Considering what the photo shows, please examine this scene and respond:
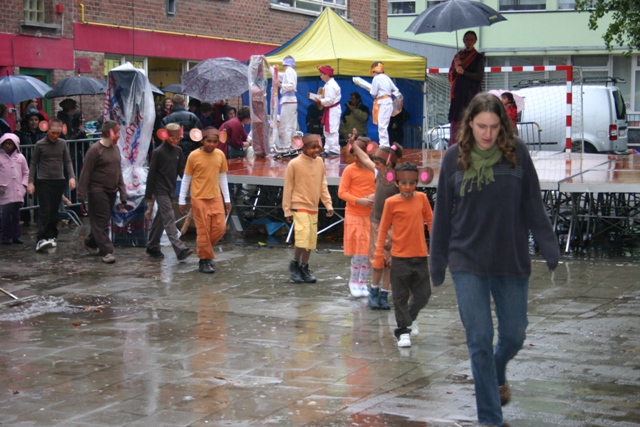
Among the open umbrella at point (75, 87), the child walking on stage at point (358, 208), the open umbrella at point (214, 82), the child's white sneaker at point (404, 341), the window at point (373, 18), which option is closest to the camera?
the child's white sneaker at point (404, 341)

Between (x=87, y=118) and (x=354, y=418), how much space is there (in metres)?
16.9

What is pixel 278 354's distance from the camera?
→ 7730 mm

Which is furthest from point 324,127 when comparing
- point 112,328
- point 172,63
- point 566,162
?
point 112,328

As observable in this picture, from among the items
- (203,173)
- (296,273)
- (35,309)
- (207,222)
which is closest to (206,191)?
(203,173)

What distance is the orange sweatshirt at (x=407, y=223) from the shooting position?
27.0 ft

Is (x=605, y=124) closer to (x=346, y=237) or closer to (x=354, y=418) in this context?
(x=346, y=237)

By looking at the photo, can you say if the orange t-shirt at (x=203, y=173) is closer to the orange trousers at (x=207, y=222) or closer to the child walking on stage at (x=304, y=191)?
the orange trousers at (x=207, y=222)

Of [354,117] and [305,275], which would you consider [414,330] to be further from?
[354,117]

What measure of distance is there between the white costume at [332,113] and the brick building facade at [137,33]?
5631 mm

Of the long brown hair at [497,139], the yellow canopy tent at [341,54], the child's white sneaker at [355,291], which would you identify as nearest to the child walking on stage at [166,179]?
the child's white sneaker at [355,291]

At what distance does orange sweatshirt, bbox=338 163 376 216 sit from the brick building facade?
1187 cm

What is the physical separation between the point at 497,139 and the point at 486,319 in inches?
38.1

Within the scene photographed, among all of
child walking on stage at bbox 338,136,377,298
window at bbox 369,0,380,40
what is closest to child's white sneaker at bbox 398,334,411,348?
child walking on stage at bbox 338,136,377,298

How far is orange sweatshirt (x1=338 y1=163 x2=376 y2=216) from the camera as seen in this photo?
10.0 metres
